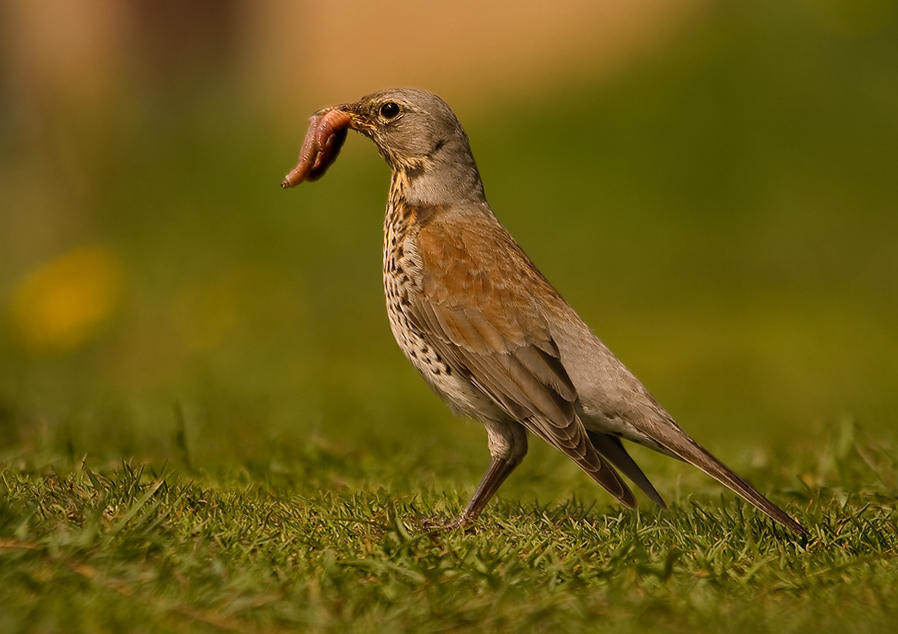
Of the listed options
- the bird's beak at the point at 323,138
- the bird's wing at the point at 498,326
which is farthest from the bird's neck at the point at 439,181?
the bird's beak at the point at 323,138

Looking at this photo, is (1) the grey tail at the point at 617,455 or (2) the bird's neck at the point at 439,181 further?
(2) the bird's neck at the point at 439,181

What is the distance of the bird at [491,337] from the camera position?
16.5 feet

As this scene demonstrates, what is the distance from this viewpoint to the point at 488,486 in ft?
17.0

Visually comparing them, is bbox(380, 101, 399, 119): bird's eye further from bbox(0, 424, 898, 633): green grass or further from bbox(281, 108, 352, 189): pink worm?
bbox(0, 424, 898, 633): green grass

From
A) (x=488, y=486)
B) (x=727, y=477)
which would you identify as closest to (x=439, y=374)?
(x=488, y=486)

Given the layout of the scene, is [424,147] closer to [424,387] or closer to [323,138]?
[323,138]

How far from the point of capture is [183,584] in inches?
145

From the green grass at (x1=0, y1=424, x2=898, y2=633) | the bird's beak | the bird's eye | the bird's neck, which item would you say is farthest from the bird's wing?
the bird's beak

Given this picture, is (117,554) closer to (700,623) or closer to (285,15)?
(700,623)

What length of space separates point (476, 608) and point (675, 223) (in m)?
10.2

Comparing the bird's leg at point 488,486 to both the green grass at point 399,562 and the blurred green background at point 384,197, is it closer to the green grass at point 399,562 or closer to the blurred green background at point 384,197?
the green grass at point 399,562

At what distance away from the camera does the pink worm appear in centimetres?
618

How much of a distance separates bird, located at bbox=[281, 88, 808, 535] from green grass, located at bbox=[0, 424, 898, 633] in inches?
11.2

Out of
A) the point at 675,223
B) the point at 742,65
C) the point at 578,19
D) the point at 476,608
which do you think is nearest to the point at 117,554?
the point at 476,608
